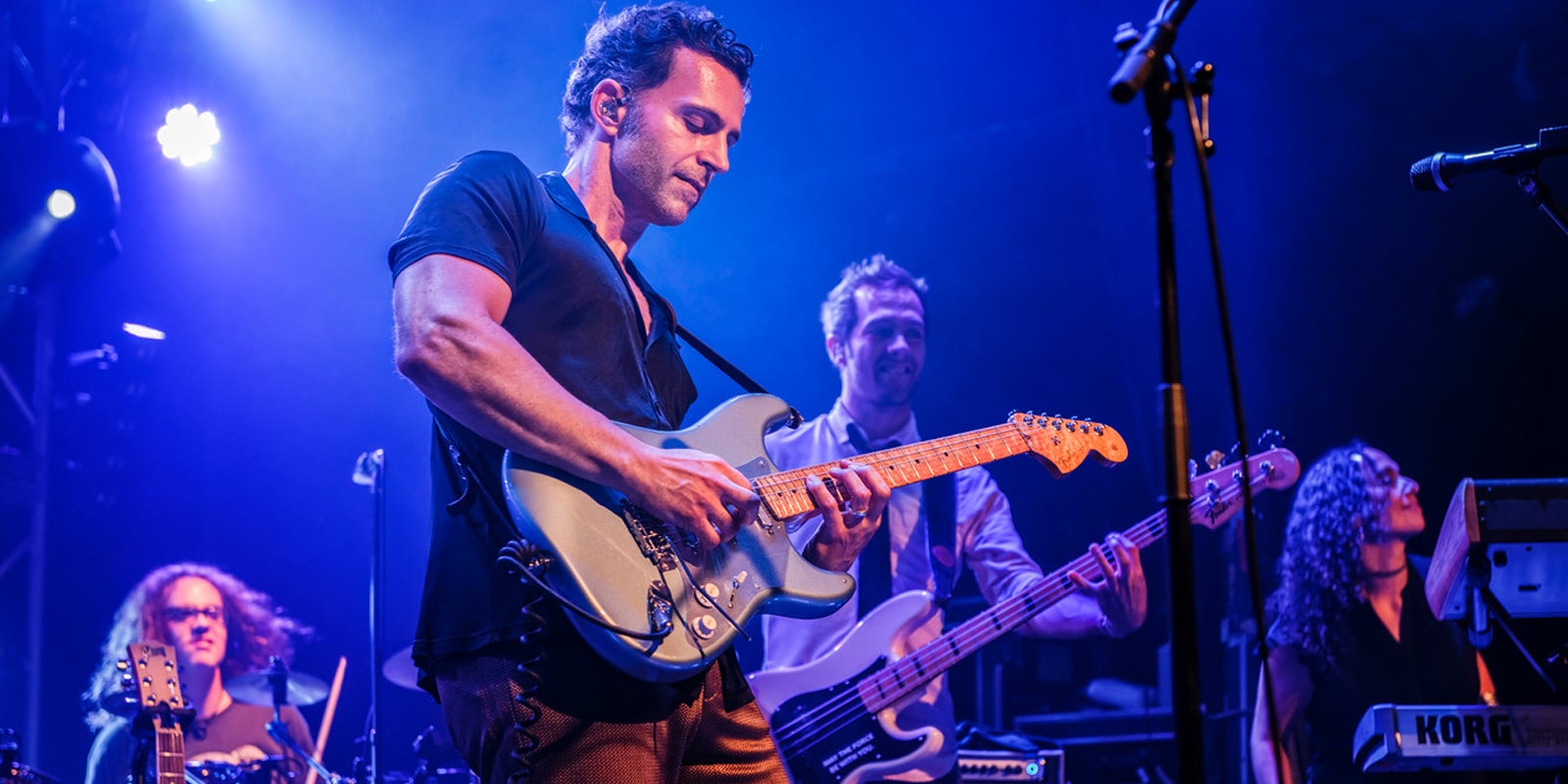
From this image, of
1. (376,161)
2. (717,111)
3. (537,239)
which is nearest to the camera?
(537,239)

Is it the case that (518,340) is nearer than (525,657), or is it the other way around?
(525,657)

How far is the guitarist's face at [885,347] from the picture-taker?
20.2 feet

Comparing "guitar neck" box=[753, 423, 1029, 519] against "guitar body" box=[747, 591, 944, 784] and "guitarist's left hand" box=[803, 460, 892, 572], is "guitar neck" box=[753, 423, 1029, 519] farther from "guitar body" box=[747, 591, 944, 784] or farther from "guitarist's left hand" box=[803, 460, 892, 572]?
"guitar body" box=[747, 591, 944, 784]

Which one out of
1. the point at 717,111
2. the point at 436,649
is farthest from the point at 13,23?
the point at 436,649

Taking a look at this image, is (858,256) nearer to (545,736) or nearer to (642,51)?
(642,51)

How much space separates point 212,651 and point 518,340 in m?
5.18

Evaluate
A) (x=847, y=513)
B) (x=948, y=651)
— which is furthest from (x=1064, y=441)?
(x=948, y=651)

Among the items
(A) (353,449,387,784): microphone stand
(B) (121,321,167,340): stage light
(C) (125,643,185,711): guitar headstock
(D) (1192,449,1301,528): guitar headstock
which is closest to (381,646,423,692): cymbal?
(A) (353,449,387,784): microphone stand

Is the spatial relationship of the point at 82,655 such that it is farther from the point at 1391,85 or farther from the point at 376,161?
the point at 1391,85

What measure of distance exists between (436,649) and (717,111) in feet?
5.17

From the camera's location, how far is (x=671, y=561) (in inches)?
95.0

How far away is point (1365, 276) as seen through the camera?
6.76 metres

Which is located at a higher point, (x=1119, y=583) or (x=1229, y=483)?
(x=1229, y=483)

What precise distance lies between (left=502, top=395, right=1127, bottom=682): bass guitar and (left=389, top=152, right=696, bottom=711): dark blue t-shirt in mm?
94
